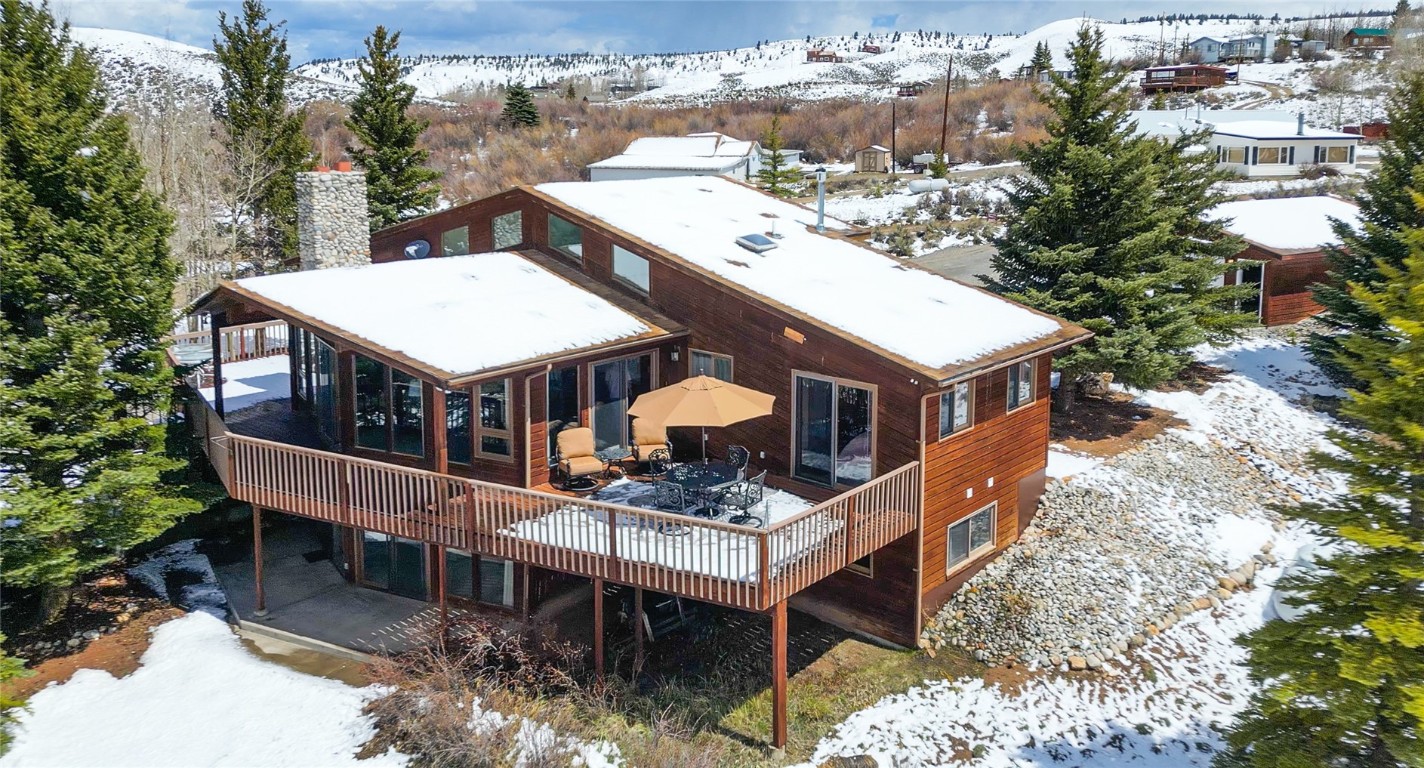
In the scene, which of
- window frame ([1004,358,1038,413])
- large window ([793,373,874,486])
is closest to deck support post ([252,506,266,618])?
large window ([793,373,874,486])

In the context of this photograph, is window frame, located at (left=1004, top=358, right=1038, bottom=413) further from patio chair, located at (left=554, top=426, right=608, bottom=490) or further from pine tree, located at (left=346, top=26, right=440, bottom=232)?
pine tree, located at (left=346, top=26, right=440, bottom=232)

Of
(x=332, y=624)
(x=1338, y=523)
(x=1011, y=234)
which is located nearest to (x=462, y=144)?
(x=1011, y=234)

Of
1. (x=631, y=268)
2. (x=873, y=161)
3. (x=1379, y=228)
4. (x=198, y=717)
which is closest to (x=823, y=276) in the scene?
(x=631, y=268)

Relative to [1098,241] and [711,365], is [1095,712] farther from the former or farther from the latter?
[1098,241]

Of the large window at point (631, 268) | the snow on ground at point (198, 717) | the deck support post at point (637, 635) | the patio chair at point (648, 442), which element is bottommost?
the snow on ground at point (198, 717)

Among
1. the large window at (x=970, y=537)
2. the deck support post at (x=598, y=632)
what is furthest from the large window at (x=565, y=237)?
the large window at (x=970, y=537)

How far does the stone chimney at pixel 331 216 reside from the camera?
60.0 feet

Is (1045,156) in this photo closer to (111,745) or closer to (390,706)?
(390,706)

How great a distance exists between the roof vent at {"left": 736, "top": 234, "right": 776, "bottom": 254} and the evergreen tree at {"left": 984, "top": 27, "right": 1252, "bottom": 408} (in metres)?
6.11

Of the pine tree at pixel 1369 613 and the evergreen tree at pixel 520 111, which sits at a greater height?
the evergreen tree at pixel 520 111

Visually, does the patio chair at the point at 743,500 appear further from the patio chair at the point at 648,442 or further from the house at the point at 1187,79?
the house at the point at 1187,79

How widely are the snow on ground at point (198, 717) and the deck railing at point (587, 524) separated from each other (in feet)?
7.57

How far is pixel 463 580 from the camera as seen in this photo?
15609mm

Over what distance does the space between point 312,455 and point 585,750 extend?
5800mm
